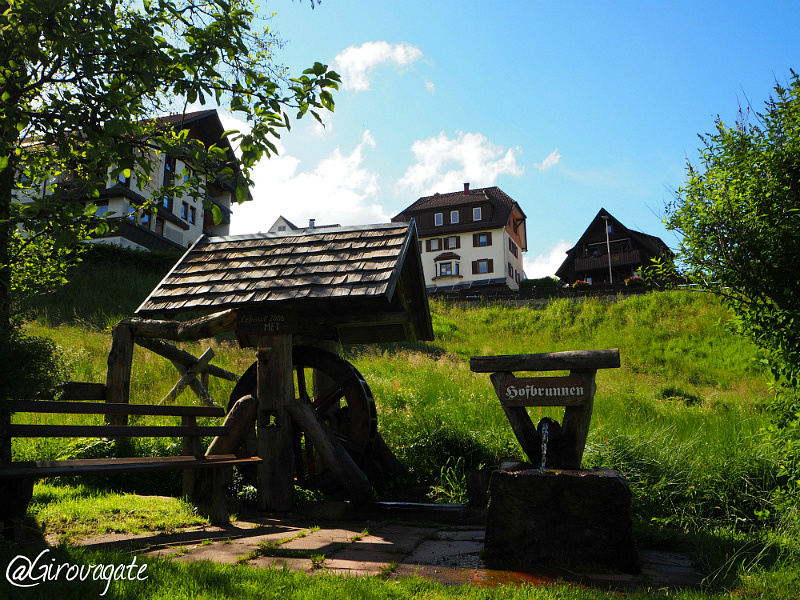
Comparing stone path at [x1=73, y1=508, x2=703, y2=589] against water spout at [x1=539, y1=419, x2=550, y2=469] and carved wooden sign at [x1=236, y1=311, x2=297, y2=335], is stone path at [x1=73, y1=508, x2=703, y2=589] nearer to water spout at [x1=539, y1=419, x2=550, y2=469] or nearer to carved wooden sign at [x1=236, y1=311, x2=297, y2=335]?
water spout at [x1=539, y1=419, x2=550, y2=469]

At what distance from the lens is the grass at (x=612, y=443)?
4.01 m

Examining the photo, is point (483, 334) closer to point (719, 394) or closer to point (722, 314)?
point (722, 314)

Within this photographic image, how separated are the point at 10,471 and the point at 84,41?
305 centimetres

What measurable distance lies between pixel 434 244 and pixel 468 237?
133 inches

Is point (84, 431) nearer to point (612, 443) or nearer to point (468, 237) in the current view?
point (612, 443)

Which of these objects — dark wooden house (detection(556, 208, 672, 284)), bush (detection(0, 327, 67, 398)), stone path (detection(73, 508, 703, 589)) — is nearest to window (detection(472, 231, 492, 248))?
dark wooden house (detection(556, 208, 672, 284))

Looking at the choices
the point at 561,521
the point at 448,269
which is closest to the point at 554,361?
the point at 561,521

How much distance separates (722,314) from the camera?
72.1 ft

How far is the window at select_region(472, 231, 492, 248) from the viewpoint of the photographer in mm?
53031

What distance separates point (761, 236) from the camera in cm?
554

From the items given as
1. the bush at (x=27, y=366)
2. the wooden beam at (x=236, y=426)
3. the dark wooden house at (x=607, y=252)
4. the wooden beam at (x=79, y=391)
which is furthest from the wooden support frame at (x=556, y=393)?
the dark wooden house at (x=607, y=252)
